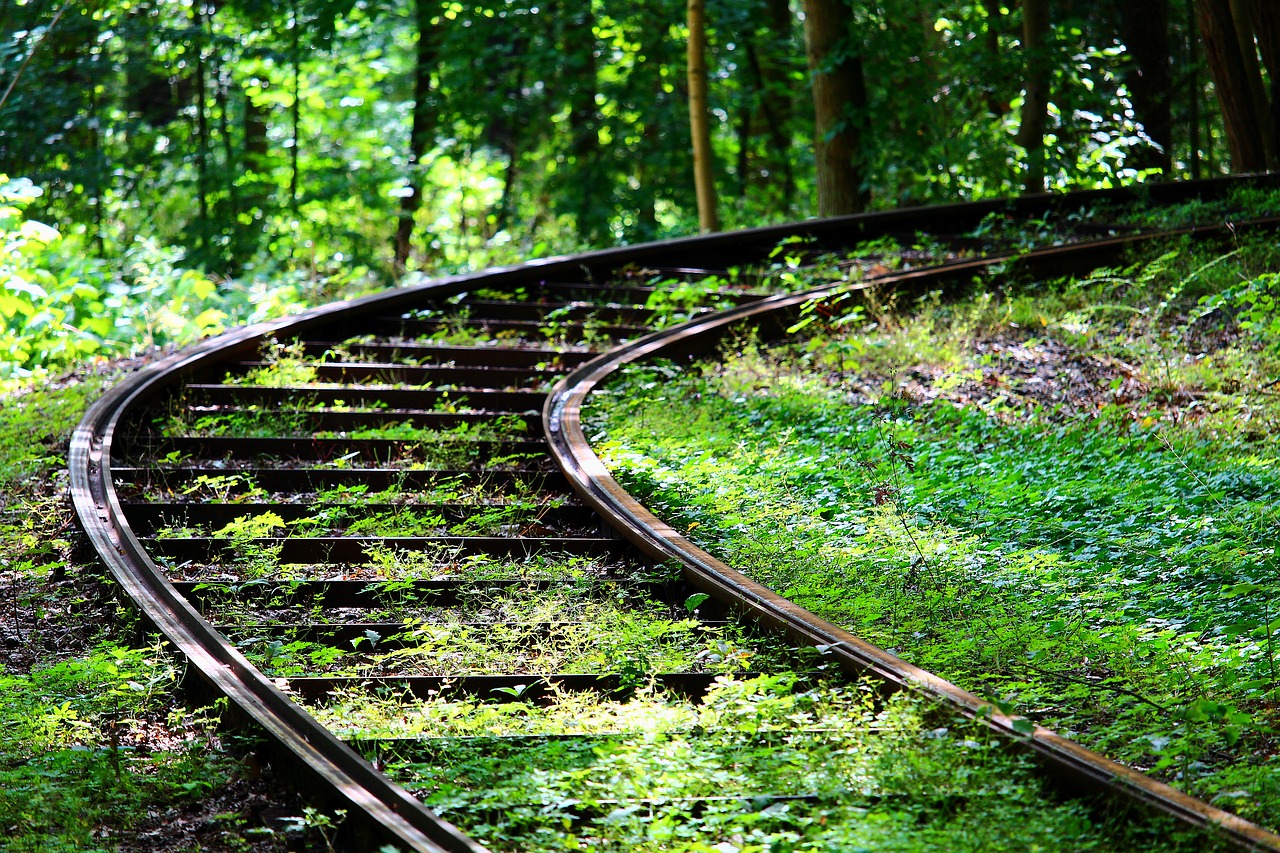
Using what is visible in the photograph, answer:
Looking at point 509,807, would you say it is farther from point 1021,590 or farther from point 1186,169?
point 1186,169

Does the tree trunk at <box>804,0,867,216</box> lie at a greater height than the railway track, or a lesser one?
greater

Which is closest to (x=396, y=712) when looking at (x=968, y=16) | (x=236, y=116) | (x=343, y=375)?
(x=343, y=375)

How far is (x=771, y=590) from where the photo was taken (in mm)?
4578

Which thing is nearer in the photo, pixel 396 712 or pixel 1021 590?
pixel 396 712

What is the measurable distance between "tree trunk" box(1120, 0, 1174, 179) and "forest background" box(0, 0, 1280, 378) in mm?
39

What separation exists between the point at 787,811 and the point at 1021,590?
1976 mm

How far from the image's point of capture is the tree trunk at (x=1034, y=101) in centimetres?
1270

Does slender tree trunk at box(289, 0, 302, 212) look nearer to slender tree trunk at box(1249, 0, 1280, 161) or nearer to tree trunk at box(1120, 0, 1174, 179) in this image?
tree trunk at box(1120, 0, 1174, 179)

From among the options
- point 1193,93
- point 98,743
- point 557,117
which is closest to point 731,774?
point 98,743

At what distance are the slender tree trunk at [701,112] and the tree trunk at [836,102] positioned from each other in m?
1.17

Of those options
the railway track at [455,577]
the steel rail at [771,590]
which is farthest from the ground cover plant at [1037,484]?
the railway track at [455,577]

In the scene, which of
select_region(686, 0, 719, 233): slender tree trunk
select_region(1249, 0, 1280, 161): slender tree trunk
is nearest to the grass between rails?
select_region(686, 0, 719, 233): slender tree trunk

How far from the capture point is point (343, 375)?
24.0 ft

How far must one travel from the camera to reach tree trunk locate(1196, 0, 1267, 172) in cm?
1172
